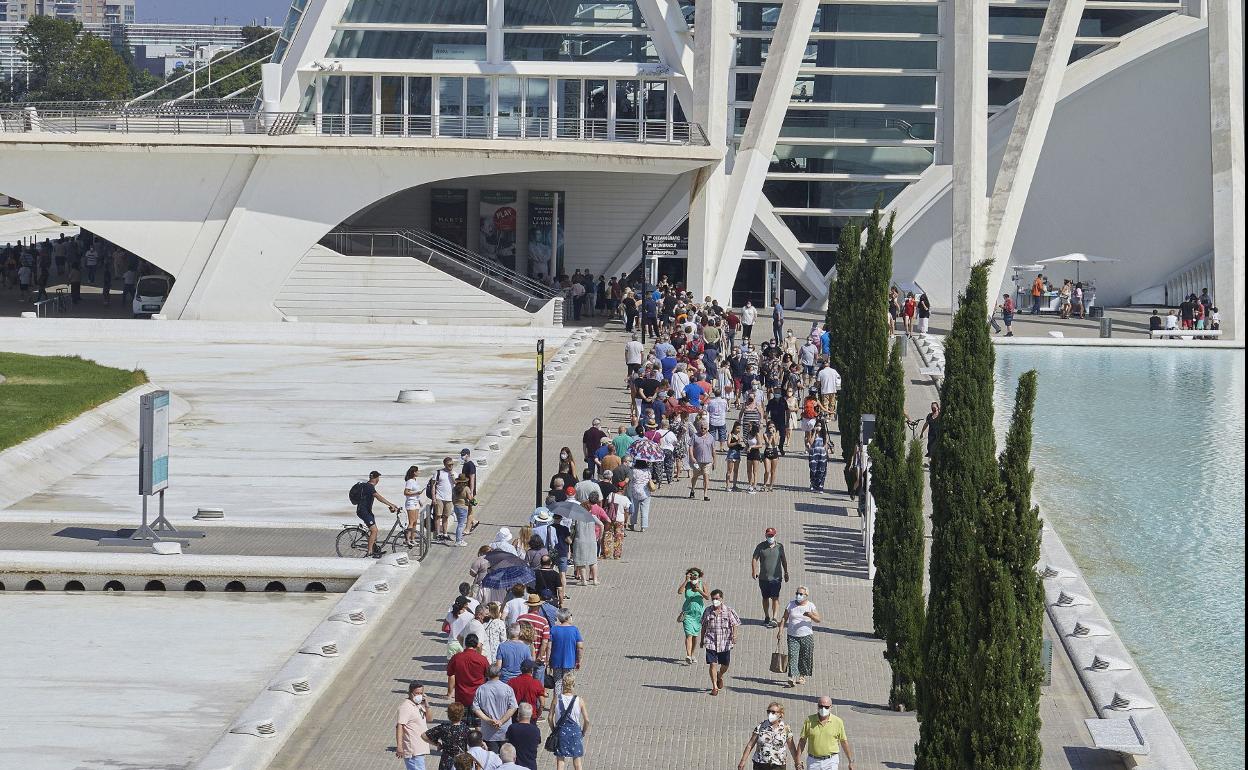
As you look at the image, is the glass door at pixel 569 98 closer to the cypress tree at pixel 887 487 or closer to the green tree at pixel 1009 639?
the cypress tree at pixel 887 487

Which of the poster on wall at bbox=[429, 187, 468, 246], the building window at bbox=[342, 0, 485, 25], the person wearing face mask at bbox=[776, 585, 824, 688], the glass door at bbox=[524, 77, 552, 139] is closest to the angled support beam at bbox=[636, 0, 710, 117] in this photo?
the glass door at bbox=[524, 77, 552, 139]

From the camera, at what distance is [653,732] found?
13.4 metres

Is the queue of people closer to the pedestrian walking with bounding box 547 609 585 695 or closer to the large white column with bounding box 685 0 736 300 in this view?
the pedestrian walking with bounding box 547 609 585 695

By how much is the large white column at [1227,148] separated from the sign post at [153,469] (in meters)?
27.2

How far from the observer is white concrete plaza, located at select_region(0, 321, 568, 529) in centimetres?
2192

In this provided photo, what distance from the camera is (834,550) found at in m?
19.6

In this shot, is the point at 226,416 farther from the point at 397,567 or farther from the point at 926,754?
the point at 926,754

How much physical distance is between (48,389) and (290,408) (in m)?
3.64

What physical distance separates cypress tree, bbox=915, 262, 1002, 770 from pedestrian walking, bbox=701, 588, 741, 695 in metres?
1.95

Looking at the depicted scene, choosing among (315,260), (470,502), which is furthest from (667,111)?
(470,502)

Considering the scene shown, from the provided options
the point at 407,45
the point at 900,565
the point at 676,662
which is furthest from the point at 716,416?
the point at 407,45

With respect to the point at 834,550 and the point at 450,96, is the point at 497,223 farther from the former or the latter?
the point at 834,550

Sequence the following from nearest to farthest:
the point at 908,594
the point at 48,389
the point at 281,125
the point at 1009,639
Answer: the point at 1009,639
the point at 908,594
the point at 48,389
the point at 281,125

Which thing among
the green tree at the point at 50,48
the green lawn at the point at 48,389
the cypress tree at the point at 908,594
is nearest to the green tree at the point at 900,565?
the cypress tree at the point at 908,594
